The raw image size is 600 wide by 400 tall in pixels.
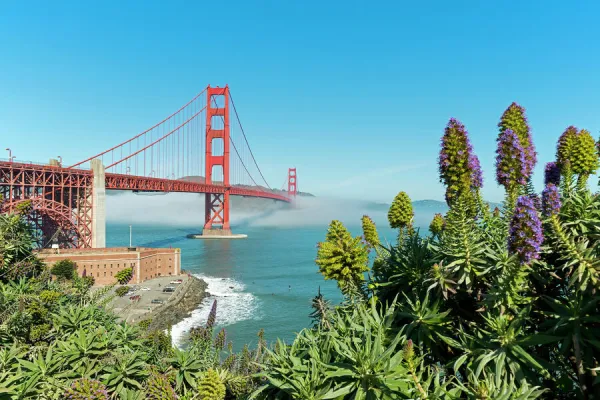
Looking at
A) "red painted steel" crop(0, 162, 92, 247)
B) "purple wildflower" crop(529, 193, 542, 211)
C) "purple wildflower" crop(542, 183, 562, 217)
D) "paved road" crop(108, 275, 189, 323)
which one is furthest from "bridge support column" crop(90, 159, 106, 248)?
"purple wildflower" crop(542, 183, 562, 217)

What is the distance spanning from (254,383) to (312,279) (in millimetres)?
50495

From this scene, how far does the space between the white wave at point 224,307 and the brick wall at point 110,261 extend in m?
8.89

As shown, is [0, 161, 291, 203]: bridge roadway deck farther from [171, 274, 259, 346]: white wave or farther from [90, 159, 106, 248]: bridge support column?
[171, 274, 259, 346]: white wave

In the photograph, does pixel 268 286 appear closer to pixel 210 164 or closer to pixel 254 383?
pixel 254 383

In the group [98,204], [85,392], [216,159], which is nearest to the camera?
[85,392]

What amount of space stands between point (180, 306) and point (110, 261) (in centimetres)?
1345

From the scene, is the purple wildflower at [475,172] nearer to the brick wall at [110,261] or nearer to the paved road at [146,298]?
the paved road at [146,298]

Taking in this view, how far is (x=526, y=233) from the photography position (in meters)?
4.67

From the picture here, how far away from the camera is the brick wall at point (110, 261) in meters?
47.0

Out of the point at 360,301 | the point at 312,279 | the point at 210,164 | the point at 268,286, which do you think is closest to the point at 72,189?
the point at 268,286

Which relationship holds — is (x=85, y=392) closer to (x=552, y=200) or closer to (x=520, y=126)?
(x=552, y=200)

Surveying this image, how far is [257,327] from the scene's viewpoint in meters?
37.2

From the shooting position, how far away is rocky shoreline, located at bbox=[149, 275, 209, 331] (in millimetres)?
37034

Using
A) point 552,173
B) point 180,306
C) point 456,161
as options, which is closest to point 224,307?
point 180,306
